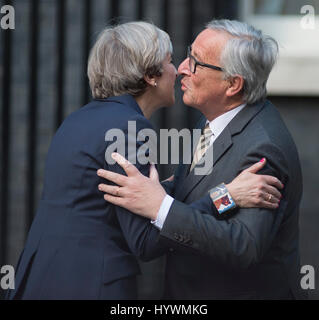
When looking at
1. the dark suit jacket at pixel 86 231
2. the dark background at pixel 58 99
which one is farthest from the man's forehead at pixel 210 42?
the dark background at pixel 58 99

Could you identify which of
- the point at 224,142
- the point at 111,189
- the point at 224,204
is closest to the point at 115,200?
the point at 111,189

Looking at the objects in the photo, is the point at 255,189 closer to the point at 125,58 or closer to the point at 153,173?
the point at 153,173

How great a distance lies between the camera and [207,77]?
2.75 m

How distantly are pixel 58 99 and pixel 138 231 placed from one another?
7.86 ft

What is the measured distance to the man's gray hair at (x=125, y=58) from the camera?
2.69 meters

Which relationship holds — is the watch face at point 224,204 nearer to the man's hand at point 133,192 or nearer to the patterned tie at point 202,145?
the man's hand at point 133,192

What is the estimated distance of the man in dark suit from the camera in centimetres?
244

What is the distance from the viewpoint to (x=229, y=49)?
8.66 feet

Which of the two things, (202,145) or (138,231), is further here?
(202,145)

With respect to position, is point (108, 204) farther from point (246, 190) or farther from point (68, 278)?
point (246, 190)

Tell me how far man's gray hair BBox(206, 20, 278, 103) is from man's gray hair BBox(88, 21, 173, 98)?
0.96 ft

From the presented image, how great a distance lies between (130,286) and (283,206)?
2.19 feet

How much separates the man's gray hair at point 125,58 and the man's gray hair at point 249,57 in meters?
0.29
